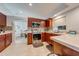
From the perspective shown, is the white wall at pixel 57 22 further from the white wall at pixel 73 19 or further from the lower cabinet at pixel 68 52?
the lower cabinet at pixel 68 52

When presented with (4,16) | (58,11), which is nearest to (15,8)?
(4,16)

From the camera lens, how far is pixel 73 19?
1.67 meters

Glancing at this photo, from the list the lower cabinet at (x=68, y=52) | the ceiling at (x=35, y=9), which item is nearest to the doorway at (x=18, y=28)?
the ceiling at (x=35, y=9)

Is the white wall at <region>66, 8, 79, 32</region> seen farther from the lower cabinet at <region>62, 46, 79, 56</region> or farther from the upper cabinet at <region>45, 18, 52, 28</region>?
the lower cabinet at <region>62, 46, 79, 56</region>

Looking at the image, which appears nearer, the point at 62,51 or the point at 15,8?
the point at 62,51

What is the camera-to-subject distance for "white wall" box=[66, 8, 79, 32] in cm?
155

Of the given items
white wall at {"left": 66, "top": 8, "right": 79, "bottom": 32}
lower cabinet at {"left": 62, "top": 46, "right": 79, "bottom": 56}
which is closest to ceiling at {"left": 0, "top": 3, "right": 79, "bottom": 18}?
white wall at {"left": 66, "top": 8, "right": 79, "bottom": 32}

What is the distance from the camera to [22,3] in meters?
1.12

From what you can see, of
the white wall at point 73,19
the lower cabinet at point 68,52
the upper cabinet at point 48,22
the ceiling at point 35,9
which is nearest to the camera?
the lower cabinet at point 68,52

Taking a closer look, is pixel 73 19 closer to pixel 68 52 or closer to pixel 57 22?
pixel 57 22

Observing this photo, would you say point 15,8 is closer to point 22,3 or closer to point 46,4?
point 22,3

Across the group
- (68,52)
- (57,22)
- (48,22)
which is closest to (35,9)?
(48,22)

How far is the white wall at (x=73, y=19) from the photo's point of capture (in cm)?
155

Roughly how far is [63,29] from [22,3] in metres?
0.75
